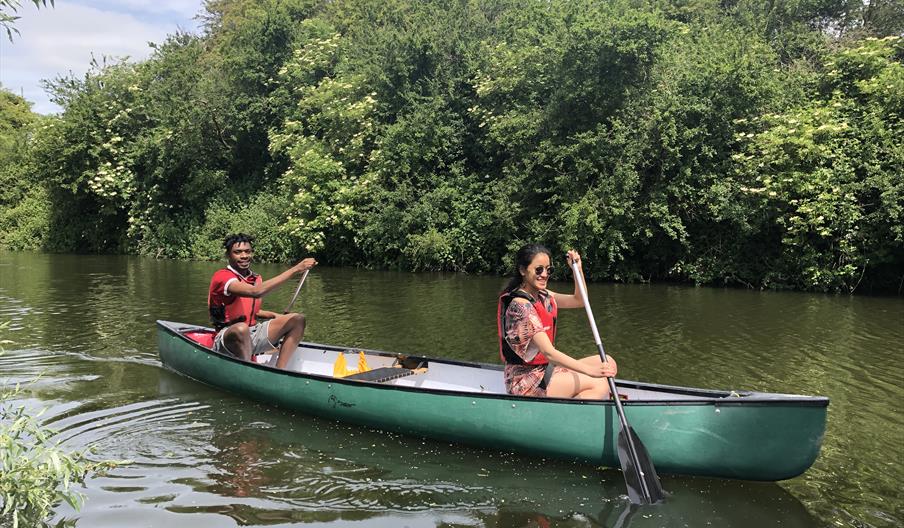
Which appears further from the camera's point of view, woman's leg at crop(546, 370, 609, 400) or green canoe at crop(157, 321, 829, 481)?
woman's leg at crop(546, 370, 609, 400)

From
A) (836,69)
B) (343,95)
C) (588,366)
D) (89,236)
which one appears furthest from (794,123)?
(89,236)

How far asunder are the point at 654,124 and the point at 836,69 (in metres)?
4.68

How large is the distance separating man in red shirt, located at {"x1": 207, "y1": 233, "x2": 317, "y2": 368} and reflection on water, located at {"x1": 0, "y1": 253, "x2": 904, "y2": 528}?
2.06 ft

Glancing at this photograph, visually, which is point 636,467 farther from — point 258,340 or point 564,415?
point 258,340

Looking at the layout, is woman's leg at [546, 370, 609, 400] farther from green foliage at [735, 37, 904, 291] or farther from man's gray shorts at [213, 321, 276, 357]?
green foliage at [735, 37, 904, 291]

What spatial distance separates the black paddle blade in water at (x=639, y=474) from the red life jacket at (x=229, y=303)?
13.9ft

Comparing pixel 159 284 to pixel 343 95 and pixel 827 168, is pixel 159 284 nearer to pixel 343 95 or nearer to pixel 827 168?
pixel 343 95

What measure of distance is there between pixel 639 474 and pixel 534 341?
1226mm

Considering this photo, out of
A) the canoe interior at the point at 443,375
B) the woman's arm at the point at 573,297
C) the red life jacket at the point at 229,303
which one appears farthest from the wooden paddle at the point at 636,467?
the red life jacket at the point at 229,303

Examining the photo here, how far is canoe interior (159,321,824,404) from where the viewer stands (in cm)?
504

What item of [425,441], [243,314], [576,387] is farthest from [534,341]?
[243,314]

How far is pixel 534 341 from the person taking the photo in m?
5.38

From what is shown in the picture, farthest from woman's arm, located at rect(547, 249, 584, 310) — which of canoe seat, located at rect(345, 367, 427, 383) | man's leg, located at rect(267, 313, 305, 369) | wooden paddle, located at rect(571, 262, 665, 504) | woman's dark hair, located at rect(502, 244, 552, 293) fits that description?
man's leg, located at rect(267, 313, 305, 369)

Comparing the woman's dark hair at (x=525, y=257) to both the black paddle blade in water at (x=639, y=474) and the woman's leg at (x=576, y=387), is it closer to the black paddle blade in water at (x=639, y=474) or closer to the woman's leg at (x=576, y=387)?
the woman's leg at (x=576, y=387)
